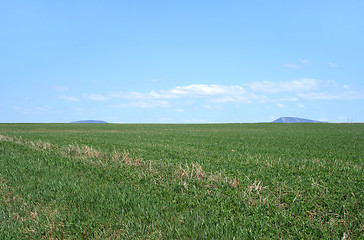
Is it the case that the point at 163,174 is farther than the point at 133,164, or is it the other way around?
the point at 133,164

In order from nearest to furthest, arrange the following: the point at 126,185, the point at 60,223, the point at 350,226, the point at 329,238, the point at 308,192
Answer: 1. the point at 329,238
2. the point at 350,226
3. the point at 60,223
4. the point at 308,192
5. the point at 126,185

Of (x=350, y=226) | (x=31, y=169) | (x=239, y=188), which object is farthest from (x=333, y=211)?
(x=31, y=169)

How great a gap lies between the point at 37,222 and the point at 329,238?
5.07 metres

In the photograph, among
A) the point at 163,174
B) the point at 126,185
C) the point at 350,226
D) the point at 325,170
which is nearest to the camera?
the point at 350,226

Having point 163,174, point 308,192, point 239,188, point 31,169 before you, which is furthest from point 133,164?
point 308,192

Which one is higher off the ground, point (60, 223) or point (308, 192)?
point (308, 192)

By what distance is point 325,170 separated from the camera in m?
8.12

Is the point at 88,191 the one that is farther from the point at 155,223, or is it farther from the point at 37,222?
the point at 155,223

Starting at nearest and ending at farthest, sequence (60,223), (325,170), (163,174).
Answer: (60,223)
(163,174)
(325,170)

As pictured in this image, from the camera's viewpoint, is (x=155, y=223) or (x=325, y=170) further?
(x=325, y=170)

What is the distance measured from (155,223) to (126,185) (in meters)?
2.19

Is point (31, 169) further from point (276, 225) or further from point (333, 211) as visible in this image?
point (333, 211)

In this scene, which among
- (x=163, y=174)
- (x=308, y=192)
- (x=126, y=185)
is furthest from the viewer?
(x=163, y=174)

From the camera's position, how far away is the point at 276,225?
4297 millimetres
